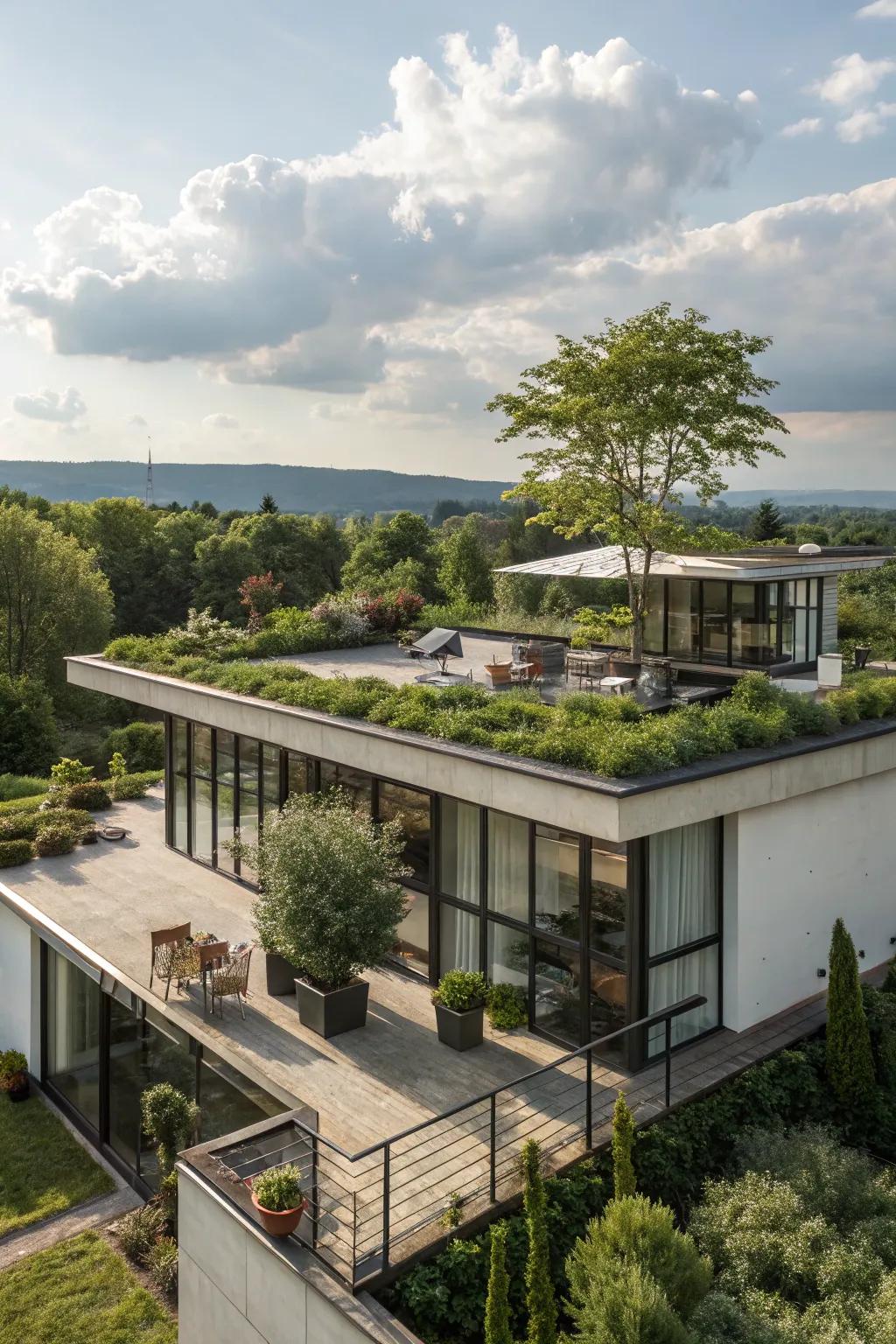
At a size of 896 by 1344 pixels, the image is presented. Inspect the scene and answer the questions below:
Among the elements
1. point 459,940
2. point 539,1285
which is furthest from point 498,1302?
point 459,940

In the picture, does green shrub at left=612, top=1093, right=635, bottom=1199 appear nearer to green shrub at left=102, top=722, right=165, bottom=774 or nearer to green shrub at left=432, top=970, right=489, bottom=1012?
green shrub at left=432, top=970, right=489, bottom=1012

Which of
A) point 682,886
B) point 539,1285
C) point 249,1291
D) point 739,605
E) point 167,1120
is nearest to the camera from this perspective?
point 539,1285

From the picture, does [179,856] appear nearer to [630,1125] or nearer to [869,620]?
[630,1125]

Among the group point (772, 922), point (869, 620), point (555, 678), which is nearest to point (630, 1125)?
A: point (772, 922)

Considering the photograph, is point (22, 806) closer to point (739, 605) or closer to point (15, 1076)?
point (15, 1076)

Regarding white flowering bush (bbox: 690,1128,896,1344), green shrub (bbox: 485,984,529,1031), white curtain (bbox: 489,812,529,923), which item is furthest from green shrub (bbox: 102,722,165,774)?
white flowering bush (bbox: 690,1128,896,1344)

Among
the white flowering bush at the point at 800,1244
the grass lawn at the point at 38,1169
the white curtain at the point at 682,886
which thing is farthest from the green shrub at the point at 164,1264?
the white curtain at the point at 682,886
